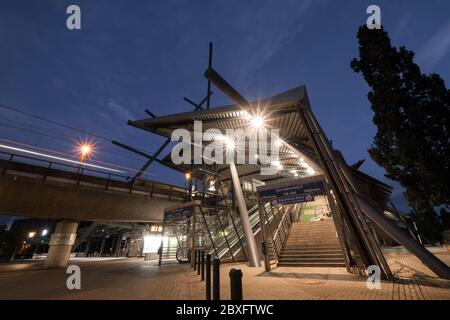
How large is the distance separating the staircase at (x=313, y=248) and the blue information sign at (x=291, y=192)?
3.36 metres

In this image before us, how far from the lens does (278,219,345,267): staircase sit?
9.49m

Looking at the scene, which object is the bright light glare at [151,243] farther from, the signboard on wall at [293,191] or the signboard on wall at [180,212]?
the signboard on wall at [293,191]

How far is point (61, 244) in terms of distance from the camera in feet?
50.1

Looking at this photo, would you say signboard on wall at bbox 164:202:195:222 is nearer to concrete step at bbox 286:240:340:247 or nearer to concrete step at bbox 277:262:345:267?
concrete step at bbox 277:262:345:267

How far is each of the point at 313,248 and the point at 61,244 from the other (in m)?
17.5

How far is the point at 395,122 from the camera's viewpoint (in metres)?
14.3

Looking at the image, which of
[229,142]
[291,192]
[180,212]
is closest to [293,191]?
[291,192]

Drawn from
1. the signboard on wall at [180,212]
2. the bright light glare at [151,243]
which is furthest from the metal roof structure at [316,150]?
the bright light glare at [151,243]

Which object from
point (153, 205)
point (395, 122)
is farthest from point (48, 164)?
point (395, 122)

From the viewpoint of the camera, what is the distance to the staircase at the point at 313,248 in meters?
9.49

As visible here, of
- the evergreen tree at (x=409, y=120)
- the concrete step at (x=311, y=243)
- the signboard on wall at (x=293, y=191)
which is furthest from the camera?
the evergreen tree at (x=409, y=120)

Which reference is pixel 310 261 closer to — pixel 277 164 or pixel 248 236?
pixel 248 236
